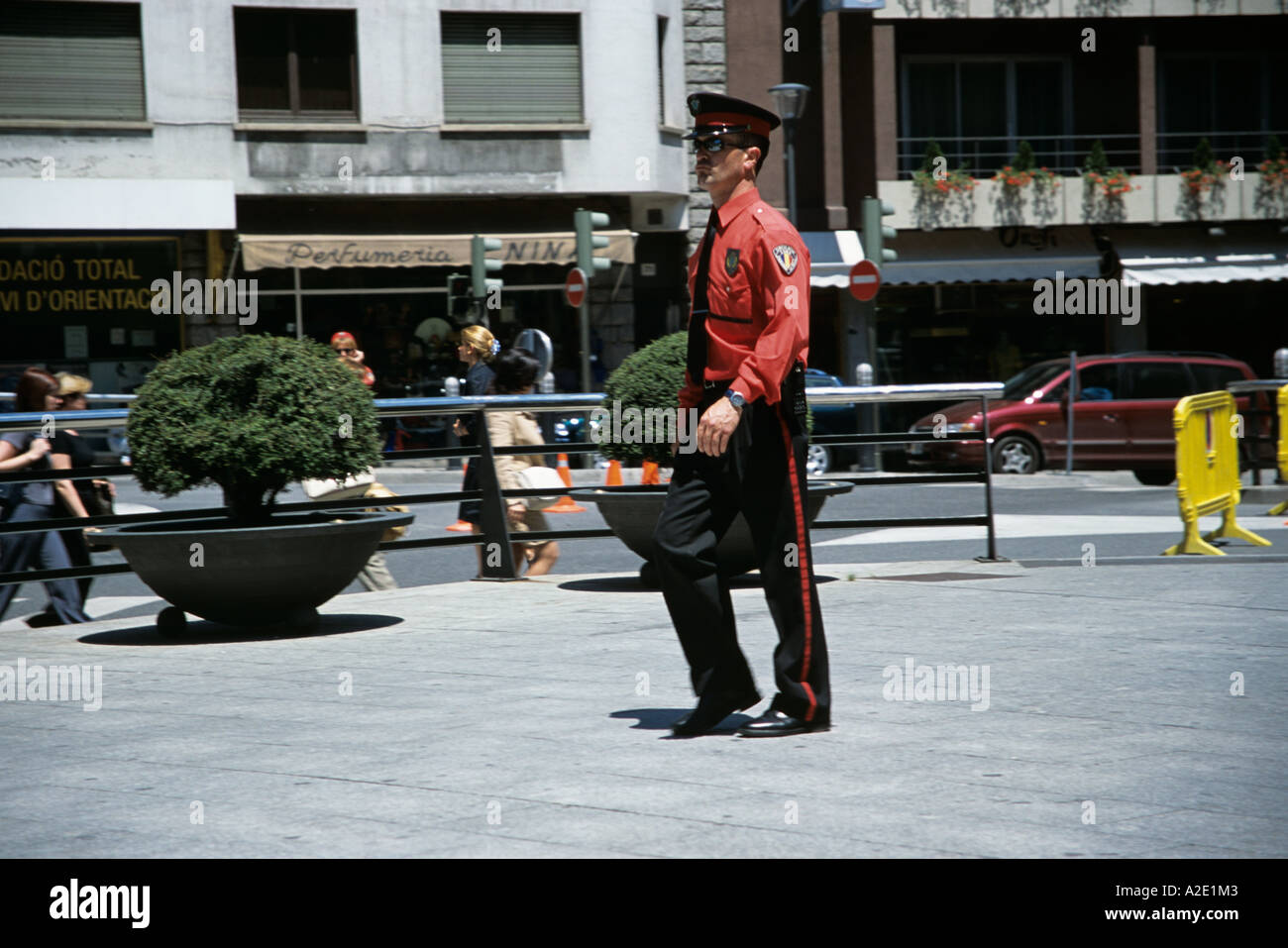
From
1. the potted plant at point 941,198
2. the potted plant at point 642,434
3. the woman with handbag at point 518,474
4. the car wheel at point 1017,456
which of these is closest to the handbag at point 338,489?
the woman with handbag at point 518,474

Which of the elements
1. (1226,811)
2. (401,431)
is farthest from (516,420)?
(1226,811)

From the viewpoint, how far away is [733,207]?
518cm

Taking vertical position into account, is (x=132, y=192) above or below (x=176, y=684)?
above

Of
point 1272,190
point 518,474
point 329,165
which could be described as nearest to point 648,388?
point 518,474

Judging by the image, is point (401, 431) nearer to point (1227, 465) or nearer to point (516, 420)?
point (516, 420)

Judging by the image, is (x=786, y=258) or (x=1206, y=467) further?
(x=1206, y=467)

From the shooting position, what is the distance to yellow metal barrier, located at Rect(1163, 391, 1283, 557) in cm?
1089

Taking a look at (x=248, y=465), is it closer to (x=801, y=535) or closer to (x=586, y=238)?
(x=801, y=535)

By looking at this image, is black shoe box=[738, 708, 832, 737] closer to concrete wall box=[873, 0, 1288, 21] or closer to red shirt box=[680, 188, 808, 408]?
red shirt box=[680, 188, 808, 408]

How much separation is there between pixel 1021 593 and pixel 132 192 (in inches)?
738

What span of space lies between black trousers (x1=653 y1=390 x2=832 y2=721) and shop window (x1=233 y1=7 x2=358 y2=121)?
2157cm

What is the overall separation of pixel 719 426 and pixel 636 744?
1014mm

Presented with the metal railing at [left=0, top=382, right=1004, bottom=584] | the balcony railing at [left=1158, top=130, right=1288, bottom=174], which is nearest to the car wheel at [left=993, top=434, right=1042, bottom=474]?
the metal railing at [left=0, top=382, right=1004, bottom=584]
